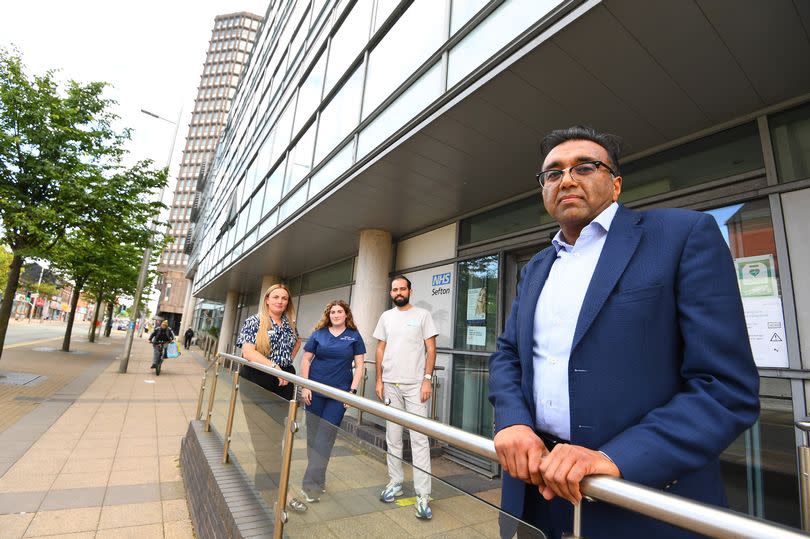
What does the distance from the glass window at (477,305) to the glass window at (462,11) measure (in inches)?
119

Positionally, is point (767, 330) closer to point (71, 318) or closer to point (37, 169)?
point (37, 169)

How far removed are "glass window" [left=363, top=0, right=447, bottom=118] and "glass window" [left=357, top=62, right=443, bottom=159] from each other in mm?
265

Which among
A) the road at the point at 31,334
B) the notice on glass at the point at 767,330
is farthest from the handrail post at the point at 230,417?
the road at the point at 31,334

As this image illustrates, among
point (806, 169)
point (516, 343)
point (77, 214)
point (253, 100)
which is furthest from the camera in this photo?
point (253, 100)

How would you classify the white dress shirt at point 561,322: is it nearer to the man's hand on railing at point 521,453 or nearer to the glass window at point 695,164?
the man's hand on railing at point 521,453

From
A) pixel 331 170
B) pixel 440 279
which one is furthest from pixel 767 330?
pixel 331 170

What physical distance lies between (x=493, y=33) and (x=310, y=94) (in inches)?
260

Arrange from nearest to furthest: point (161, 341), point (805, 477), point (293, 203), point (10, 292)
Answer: point (805, 477), point (293, 203), point (10, 292), point (161, 341)

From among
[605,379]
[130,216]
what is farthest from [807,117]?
[130,216]

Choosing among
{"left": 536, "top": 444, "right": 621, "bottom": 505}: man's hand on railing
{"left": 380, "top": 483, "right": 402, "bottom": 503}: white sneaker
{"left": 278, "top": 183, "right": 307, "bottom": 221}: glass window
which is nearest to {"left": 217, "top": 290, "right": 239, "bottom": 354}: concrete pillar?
{"left": 278, "top": 183, "right": 307, "bottom": 221}: glass window

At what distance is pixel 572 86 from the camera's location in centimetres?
362

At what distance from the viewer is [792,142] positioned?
11.7 feet

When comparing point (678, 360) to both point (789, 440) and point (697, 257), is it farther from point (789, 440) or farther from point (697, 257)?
point (789, 440)

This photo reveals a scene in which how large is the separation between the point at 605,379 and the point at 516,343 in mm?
498
